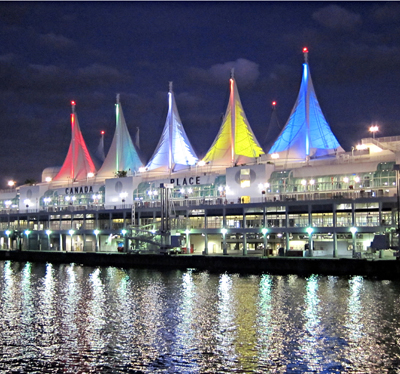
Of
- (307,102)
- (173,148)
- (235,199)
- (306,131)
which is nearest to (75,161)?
(173,148)

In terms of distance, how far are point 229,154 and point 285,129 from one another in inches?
263

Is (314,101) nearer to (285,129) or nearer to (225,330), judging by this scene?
(285,129)

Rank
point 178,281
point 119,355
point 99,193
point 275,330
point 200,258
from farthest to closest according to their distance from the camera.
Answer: point 99,193, point 200,258, point 178,281, point 275,330, point 119,355

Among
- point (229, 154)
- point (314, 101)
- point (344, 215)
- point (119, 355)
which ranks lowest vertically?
point (119, 355)

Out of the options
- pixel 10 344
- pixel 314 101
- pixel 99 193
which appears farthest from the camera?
pixel 99 193

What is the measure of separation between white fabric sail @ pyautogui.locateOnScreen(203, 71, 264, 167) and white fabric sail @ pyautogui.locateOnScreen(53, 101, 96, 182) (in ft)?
81.4

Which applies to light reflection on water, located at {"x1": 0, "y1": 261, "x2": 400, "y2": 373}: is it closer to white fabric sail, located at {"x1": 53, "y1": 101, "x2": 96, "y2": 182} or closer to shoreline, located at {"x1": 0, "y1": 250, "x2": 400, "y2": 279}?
shoreline, located at {"x1": 0, "y1": 250, "x2": 400, "y2": 279}

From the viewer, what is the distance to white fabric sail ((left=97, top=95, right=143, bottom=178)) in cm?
7725

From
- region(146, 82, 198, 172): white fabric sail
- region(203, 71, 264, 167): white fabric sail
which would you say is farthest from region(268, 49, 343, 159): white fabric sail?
region(146, 82, 198, 172): white fabric sail

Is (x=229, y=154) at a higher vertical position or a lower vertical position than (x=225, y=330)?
higher

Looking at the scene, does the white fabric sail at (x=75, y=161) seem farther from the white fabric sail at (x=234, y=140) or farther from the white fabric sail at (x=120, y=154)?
the white fabric sail at (x=234, y=140)

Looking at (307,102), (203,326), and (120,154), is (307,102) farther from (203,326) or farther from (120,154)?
(203,326)

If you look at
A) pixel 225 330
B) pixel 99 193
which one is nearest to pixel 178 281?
pixel 225 330

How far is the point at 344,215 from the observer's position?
4950cm
